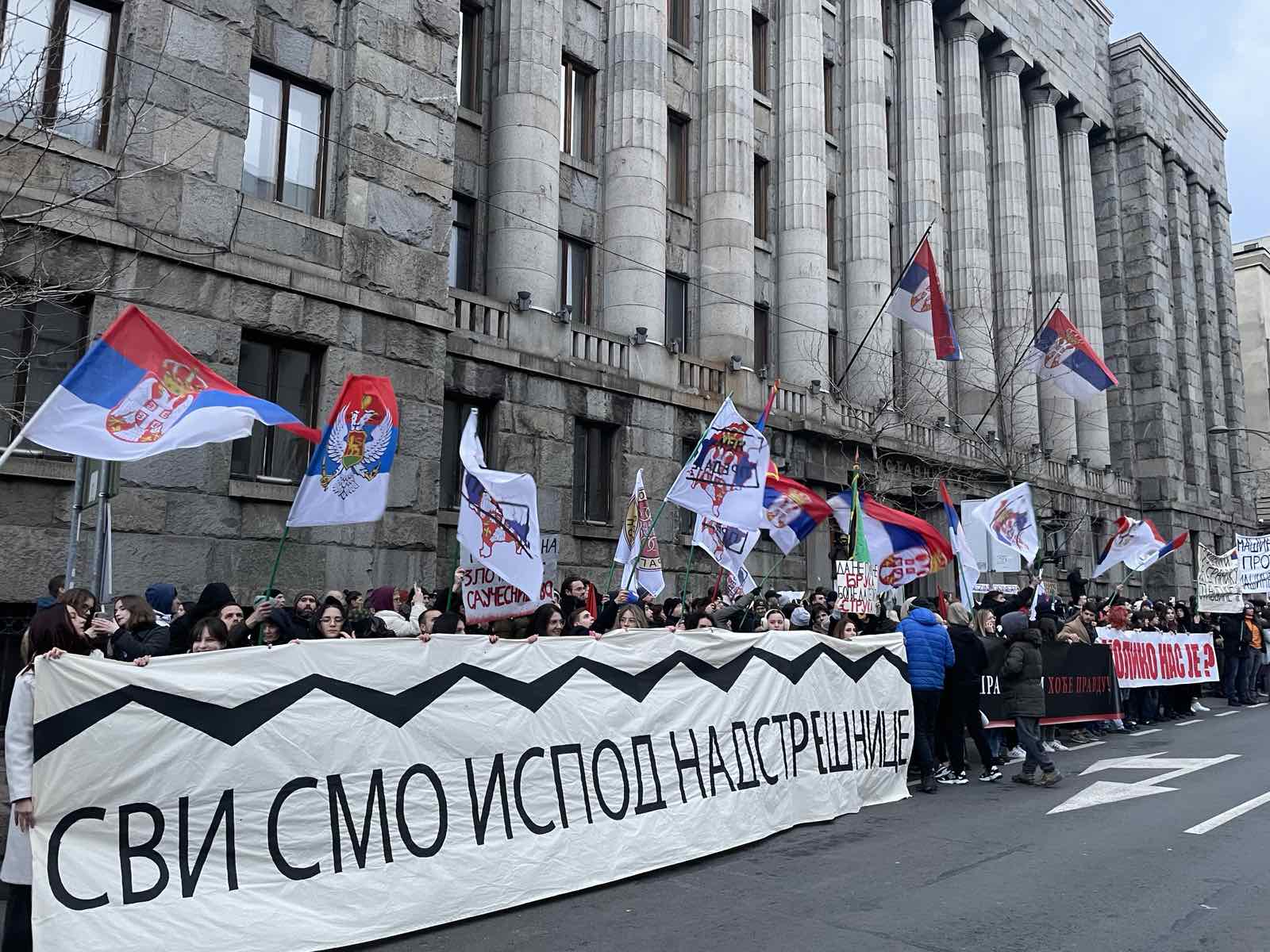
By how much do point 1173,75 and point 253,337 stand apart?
148 ft

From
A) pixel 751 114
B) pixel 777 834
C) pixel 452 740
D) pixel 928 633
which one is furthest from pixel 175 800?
pixel 751 114

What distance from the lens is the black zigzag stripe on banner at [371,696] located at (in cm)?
525

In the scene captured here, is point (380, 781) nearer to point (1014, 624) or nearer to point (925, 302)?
point (1014, 624)

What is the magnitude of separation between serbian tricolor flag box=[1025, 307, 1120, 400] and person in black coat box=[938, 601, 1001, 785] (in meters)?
11.6

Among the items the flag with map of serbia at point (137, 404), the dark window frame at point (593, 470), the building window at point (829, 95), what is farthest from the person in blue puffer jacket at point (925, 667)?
the building window at point (829, 95)

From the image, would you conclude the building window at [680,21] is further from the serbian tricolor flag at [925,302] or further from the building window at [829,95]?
the serbian tricolor flag at [925,302]

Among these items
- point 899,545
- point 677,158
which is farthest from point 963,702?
point 677,158

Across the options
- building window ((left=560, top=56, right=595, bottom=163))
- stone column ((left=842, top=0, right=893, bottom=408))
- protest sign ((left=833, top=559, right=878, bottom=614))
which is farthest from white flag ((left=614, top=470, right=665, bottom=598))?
stone column ((left=842, top=0, right=893, bottom=408))

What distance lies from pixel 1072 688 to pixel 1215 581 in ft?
39.8

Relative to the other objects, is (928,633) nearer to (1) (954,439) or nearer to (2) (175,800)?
(2) (175,800)

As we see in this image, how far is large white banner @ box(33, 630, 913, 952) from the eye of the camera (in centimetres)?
521

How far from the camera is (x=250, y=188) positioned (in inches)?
566

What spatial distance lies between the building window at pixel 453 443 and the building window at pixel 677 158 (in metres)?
8.80

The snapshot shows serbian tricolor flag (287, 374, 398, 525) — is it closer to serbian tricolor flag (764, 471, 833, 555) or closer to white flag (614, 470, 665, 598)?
white flag (614, 470, 665, 598)
